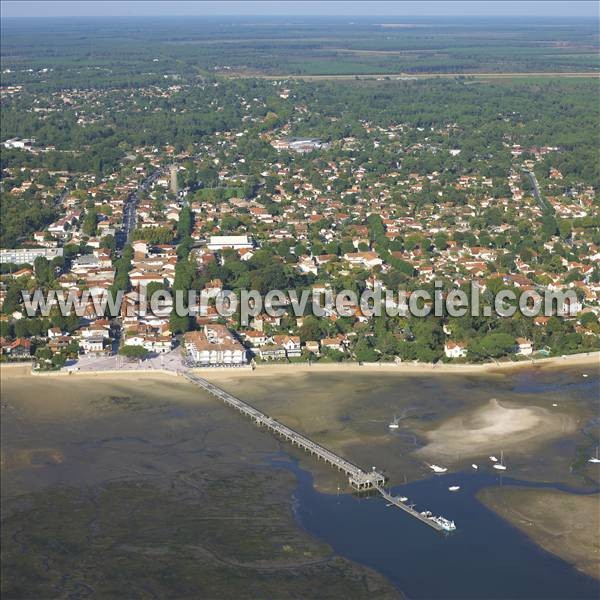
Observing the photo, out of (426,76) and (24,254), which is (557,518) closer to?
(24,254)

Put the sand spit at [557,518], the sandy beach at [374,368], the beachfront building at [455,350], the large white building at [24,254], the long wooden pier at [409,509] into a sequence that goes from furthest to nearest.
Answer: the large white building at [24,254] → the beachfront building at [455,350] → the sandy beach at [374,368] → the long wooden pier at [409,509] → the sand spit at [557,518]

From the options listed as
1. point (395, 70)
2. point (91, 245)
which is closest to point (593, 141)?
point (91, 245)

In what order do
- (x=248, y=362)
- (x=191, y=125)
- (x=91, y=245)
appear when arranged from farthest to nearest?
(x=191, y=125)
(x=91, y=245)
(x=248, y=362)

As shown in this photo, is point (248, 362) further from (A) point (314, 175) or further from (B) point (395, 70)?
(B) point (395, 70)

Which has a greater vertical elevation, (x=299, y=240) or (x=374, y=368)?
(x=299, y=240)

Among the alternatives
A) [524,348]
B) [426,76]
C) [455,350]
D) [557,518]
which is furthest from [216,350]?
[426,76]

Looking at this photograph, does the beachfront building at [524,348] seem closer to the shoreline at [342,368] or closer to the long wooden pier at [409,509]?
the shoreline at [342,368]

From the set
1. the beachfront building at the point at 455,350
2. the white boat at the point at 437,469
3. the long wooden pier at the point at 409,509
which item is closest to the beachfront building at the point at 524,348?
the beachfront building at the point at 455,350
